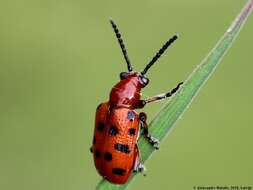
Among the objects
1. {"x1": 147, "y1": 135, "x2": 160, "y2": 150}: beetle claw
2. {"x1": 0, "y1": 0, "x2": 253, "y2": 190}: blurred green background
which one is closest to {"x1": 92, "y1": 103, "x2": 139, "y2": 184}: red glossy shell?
{"x1": 147, "y1": 135, "x2": 160, "y2": 150}: beetle claw

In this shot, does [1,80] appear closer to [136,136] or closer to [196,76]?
[136,136]

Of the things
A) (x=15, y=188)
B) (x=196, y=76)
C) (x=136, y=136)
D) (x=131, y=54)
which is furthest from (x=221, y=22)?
(x=196, y=76)

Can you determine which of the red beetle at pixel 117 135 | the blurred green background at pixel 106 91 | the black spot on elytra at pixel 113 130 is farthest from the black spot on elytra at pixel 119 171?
the blurred green background at pixel 106 91

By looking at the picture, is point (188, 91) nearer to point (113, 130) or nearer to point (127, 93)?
point (113, 130)

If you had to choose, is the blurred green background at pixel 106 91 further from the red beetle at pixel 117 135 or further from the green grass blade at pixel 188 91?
the green grass blade at pixel 188 91

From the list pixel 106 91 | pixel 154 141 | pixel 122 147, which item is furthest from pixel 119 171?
pixel 106 91

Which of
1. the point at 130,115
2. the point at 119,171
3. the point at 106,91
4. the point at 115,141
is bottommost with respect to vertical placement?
the point at 119,171
